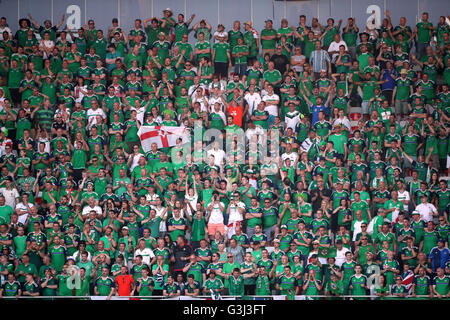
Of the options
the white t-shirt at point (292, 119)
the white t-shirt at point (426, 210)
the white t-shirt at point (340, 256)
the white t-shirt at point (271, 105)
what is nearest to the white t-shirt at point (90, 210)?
the white t-shirt at point (271, 105)

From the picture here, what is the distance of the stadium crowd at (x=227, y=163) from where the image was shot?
634 inches

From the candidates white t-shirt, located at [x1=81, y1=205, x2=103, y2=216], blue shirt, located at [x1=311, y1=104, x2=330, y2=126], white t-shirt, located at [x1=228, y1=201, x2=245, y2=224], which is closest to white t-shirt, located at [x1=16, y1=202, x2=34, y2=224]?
white t-shirt, located at [x1=81, y1=205, x2=103, y2=216]

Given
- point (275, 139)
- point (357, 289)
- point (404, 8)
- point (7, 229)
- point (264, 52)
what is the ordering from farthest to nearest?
point (404, 8)
point (264, 52)
point (275, 139)
point (7, 229)
point (357, 289)

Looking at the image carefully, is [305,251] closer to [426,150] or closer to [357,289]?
[357,289]

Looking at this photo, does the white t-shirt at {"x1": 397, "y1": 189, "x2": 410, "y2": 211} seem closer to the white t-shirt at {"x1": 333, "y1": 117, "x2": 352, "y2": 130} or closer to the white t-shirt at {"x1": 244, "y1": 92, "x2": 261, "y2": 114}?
the white t-shirt at {"x1": 333, "y1": 117, "x2": 352, "y2": 130}

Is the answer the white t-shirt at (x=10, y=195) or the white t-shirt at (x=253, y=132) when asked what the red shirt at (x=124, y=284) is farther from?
the white t-shirt at (x=253, y=132)

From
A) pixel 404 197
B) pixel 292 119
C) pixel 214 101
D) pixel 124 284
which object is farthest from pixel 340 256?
pixel 214 101

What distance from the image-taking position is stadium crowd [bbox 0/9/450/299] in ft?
52.8

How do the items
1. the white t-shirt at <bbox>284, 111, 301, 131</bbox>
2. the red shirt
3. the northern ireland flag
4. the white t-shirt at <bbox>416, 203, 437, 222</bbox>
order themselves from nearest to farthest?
the red shirt, the white t-shirt at <bbox>416, 203, 437, 222</bbox>, the northern ireland flag, the white t-shirt at <bbox>284, 111, 301, 131</bbox>

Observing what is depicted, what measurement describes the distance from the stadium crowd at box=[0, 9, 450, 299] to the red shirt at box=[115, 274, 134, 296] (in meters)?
0.03

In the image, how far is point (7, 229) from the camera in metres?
16.8

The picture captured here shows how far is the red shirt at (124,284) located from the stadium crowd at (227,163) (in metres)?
0.03
